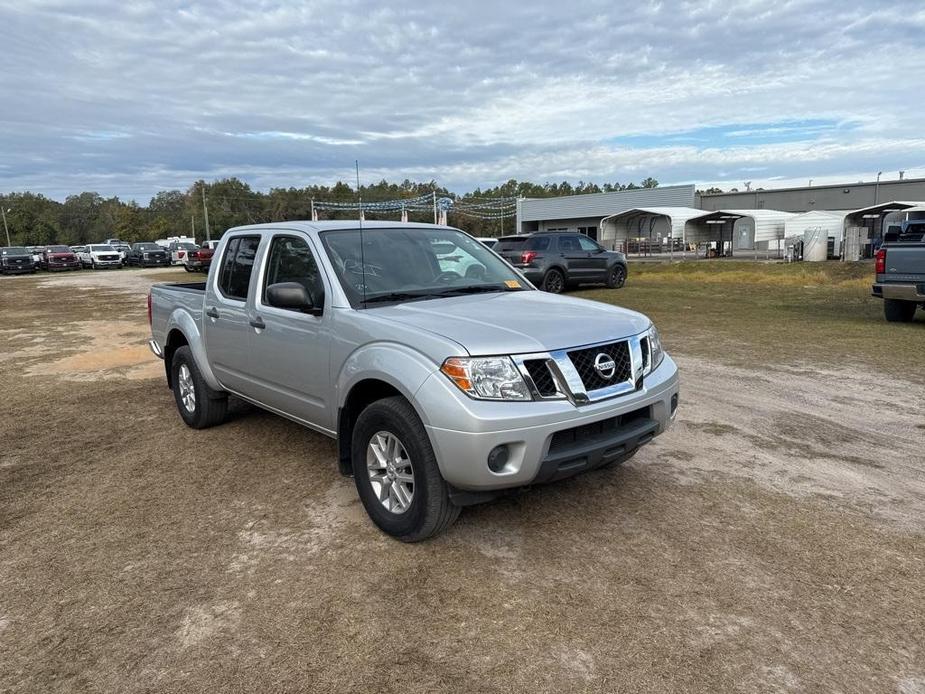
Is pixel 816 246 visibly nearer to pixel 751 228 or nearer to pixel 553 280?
pixel 751 228

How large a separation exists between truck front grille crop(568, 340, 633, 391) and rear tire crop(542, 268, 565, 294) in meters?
14.5

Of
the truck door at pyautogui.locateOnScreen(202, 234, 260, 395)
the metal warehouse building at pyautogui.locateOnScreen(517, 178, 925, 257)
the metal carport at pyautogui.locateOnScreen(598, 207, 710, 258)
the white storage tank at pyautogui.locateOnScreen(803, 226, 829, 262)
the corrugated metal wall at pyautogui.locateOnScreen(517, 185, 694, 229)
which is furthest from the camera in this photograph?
the corrugated metal wall at pyautogui.locateOnScreen(517, 185, 694, 229)

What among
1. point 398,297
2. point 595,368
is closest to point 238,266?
point 398,297

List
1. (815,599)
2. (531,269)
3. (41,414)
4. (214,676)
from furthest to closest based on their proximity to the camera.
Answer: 1. (531,269)
2. (41,414)
3. (815,599)
4. (214,676)

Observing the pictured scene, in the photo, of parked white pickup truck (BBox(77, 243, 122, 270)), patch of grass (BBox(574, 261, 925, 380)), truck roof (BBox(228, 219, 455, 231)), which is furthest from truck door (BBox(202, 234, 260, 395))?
parked white pickup truck (BBox(77, 243, 122, 270))

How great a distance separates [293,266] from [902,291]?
996 centimetres

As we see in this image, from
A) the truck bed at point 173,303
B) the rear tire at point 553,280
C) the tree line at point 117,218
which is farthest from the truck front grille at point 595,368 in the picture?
the tree line at point 117,218

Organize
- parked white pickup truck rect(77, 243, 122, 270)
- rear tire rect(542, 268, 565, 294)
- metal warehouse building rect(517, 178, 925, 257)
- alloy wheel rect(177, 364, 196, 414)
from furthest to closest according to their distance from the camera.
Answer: parked white pickup truck rect(77, 243, 122, 270) < metal warehouse building rect(517, 178, 925, 257) < rear tire rect(542, 268, 565, 294) < alloy wheel rect(177, 364, 196, 414)

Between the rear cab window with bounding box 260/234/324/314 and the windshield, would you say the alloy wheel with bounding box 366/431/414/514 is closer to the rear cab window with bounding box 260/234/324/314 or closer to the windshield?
the windshield

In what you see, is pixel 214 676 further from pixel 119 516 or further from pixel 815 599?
pixel 815 599

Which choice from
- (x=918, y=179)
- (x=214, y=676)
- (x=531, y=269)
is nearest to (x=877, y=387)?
(x=214, y=676)

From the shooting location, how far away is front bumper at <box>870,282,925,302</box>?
33.2 ft

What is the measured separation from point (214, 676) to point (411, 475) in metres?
1.29

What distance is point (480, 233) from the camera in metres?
87.6
